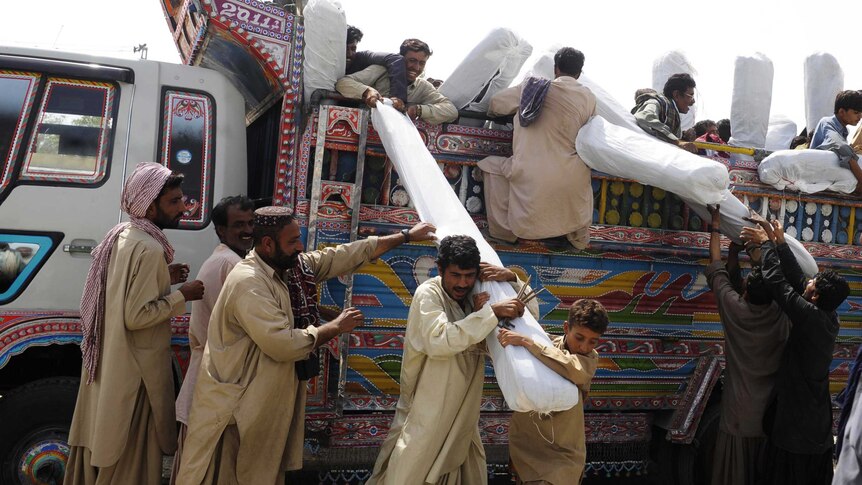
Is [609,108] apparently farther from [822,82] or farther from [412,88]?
[822,82]

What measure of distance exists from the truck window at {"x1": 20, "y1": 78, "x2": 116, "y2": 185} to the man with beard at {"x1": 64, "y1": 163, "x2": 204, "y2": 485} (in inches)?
20.8

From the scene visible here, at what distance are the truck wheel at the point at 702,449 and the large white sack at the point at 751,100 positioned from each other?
200 cm

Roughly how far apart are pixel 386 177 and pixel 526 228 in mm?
790

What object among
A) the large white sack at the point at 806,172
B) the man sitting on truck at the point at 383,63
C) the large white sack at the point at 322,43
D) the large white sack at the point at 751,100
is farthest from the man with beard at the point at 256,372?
the large white sack at the point at 751,100

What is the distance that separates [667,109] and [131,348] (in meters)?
3.44

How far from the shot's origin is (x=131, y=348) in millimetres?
3479

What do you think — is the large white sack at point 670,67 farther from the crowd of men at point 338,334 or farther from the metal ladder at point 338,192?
the metal ladder at point 338,192

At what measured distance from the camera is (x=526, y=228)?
13.7 ft

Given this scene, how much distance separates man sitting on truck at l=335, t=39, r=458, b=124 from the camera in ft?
13.8

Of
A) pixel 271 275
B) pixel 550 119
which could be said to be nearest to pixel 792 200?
pixel 550 119

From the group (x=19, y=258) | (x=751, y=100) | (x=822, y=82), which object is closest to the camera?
(x=19, y=258)

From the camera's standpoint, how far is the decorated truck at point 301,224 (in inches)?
151

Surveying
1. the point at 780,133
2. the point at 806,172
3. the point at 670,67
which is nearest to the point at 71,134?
the point at 806,172

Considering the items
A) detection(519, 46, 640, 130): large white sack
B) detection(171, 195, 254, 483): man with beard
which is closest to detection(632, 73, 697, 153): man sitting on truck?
detection(519, 46, 640, 130): large white sack
